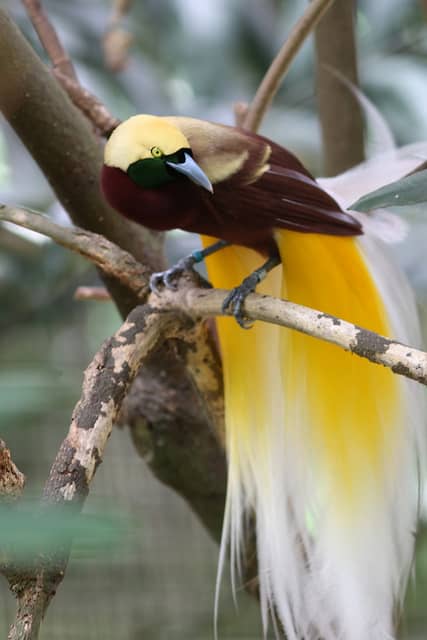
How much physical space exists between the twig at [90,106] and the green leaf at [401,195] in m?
0.52

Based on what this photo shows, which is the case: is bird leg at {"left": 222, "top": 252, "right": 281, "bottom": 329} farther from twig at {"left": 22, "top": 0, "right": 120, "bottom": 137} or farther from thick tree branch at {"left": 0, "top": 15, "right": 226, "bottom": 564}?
twig at {"left": 22, "top": 0, "right": 120, "bottom": 137}

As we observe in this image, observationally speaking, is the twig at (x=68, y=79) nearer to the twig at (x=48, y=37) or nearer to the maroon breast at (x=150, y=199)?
the twig at (x=48, y=37)

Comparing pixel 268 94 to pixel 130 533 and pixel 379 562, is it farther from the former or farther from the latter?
pixel 130 533

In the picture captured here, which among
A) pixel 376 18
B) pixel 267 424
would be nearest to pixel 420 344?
pixel 267 424

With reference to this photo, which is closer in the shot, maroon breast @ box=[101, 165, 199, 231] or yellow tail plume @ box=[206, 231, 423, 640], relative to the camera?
maroon breast @ box=[101, 165, 199, 231]

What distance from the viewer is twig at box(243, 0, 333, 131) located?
0.93 m

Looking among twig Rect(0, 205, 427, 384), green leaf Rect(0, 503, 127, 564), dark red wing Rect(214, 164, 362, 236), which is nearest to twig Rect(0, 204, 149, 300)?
twig Rect(0, 205, 427, 384)

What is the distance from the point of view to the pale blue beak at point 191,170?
73cm

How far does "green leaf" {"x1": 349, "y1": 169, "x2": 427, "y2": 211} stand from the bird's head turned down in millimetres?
249

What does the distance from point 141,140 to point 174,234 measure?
0.72 meters

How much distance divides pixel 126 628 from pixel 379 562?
27.7 inches

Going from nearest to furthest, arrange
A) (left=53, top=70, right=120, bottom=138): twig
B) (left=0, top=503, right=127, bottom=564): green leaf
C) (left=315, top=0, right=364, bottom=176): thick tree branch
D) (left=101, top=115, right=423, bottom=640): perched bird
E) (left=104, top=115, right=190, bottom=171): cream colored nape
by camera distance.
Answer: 1. (left=0, top=503, right=127, bottom=564): green leaf
2. (left=104, top=115, right=190, bottom=171): cream colored nape
3. (left=101, top=115, right=423, bottom=640): perched bird
4. (left=53, top=70, right=120, bottom=138): twig
5. (left=315, top=0, right=364, bottom=176): thick tree branch

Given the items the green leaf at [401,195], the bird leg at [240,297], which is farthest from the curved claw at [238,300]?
the green leaf at [401,195]

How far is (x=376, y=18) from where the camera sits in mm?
1794
